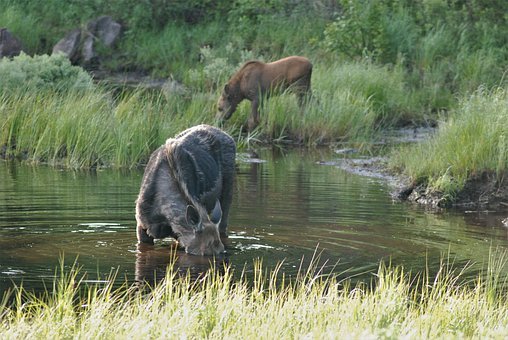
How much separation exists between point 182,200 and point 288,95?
11387mm

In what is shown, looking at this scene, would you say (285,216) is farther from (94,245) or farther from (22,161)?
(22,161)

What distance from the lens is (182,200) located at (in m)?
10.8

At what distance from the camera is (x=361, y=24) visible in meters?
27.1

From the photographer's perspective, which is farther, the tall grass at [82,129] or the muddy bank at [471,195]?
the tall grass at [82,129]

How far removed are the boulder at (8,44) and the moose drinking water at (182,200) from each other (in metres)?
19.7

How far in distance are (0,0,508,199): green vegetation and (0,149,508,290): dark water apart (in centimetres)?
112

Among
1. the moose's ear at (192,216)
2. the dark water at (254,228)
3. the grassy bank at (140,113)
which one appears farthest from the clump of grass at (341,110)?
the moose's ear at (192,216)

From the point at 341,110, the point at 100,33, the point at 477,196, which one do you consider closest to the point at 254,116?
the point at 341,110

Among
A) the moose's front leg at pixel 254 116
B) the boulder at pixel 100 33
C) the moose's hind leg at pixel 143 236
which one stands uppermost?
the boulder at pixel 100 33

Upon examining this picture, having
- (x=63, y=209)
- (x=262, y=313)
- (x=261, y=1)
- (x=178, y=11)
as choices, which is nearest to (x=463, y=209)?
(x=63, y=209)

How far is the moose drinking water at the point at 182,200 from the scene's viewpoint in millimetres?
10555

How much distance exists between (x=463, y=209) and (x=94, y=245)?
5566 mm

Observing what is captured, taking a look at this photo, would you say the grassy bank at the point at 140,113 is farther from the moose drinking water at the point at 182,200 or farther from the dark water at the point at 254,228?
the moose drinking water at the point at 182,200

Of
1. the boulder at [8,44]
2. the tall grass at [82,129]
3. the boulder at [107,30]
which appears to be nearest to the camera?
the tall grass at [82,129]
